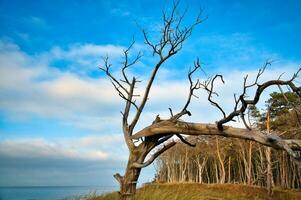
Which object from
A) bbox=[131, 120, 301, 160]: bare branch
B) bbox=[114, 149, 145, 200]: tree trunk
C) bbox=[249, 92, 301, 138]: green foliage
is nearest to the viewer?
bbox=[131, 120, 301, 160]: bare branch

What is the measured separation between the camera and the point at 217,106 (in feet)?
32.3

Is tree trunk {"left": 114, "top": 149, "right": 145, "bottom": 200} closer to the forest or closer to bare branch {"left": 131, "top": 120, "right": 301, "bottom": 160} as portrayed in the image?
bare branch {"left": 131, "top": 120, "right": 301, "bottom": 160}

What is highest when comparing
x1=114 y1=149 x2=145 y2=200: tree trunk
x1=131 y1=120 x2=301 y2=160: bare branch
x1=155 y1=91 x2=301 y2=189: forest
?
x1=155 y1=91 x2=301 y2=189: forest

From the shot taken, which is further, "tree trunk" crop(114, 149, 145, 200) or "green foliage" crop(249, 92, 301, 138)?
"green foliage" crop(249, 92, 301, 138)

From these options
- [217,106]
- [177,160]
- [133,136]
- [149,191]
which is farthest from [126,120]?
[177,160]

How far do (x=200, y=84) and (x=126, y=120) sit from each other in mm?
2548

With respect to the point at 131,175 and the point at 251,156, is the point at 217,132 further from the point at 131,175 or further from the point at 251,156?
the point at 251,156

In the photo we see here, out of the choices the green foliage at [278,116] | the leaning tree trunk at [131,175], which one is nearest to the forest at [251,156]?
the green foliage at [278,116]

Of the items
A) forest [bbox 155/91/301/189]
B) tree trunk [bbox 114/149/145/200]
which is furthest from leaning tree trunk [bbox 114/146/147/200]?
forest [bbox 155/91/301/189]

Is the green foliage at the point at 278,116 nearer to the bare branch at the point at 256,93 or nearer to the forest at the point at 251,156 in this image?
the forest at the point at 251,156

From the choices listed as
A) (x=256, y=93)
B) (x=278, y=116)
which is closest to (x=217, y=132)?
(x=256, y=93)

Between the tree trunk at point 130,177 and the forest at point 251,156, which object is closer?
the tree trunk at point 130,177

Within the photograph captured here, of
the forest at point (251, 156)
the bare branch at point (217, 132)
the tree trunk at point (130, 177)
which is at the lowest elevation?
the tree trunk at point (130, 177)

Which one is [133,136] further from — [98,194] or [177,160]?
[177,160]
